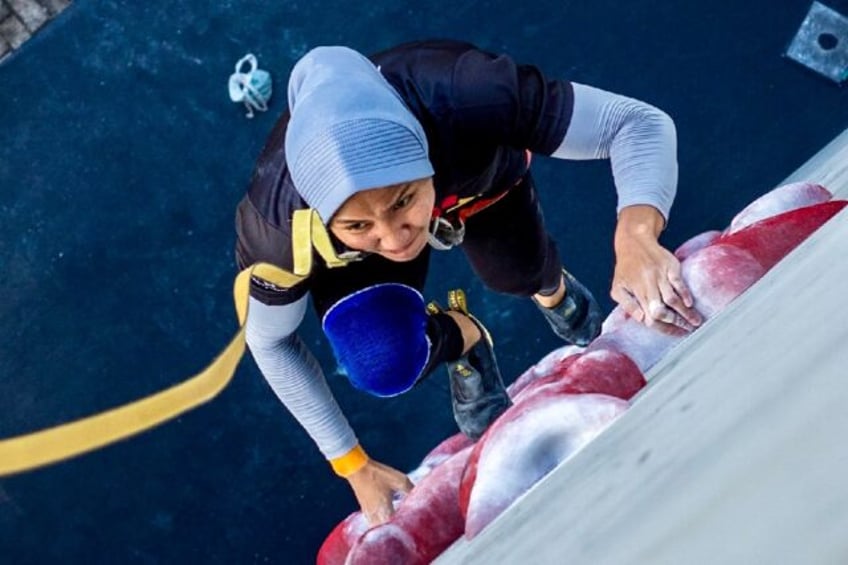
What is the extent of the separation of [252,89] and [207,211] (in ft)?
1.15

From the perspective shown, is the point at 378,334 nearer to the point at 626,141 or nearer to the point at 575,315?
the point at 626,141

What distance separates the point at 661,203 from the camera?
1.47m

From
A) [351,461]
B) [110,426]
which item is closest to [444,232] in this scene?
[351,461]

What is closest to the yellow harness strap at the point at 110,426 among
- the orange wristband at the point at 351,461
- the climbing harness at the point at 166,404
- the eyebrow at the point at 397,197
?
the climbing harness at the point at 166,404

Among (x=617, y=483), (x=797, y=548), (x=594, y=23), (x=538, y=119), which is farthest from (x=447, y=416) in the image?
(x=797, y=548)

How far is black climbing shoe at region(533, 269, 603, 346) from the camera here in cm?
247

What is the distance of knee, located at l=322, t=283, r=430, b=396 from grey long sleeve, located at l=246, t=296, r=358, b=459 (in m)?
0.08

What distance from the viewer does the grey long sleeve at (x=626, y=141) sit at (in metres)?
1.49

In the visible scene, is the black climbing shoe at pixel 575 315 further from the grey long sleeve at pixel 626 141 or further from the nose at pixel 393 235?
the nose at pixel 393 235

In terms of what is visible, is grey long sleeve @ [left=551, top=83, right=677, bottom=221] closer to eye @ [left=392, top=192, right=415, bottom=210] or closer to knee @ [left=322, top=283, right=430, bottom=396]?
eye @ [left=392, top=192, right=415, bottom=210]

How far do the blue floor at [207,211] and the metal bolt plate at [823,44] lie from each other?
0.09ft

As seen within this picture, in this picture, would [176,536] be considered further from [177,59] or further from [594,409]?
[594,409]

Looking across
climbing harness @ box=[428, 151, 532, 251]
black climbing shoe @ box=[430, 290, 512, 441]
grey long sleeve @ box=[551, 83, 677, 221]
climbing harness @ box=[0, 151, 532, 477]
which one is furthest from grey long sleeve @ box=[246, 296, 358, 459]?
grey long sleeve @ box=[551, 83, 677, 221]

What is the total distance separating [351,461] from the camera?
6.41 feet
